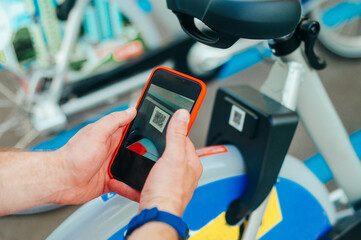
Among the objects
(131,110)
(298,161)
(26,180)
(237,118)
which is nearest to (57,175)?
(26,180)

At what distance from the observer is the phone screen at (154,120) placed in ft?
1.79

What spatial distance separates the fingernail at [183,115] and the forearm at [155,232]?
0.16 meters

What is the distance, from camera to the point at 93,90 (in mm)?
1659

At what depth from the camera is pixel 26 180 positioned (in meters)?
0.55

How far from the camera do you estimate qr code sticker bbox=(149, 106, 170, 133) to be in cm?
55

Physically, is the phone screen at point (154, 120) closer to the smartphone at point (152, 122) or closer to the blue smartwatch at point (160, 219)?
the smartphone at point (152, 122)

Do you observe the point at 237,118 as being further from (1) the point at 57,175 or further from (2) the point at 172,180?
(1) the point at 57,175

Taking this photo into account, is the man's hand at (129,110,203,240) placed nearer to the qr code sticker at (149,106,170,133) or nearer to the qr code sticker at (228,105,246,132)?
the qr code sticker at (149,106,170,133)

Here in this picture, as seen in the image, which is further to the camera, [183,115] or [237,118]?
[237,118]

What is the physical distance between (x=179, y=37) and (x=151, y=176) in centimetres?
130

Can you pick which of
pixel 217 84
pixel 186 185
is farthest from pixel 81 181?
pixel 217 84

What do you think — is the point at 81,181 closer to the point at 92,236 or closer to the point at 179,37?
the point at 92,236

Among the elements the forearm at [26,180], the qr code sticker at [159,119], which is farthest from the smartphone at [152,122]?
the forearm at [26,180]

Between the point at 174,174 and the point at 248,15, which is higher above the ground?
the point at 248,15
